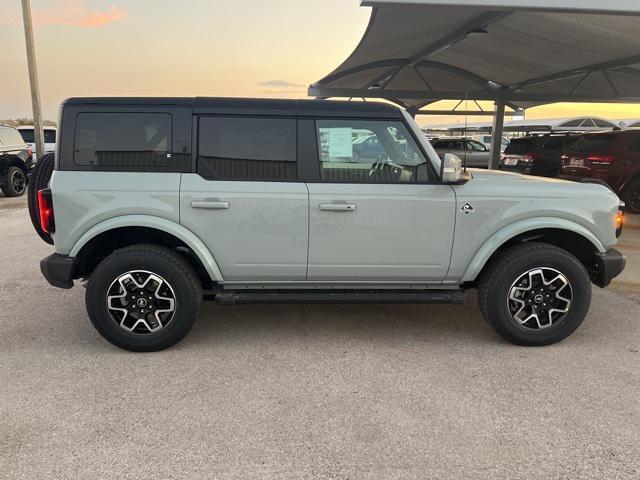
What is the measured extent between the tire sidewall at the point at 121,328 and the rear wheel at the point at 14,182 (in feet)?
35.0

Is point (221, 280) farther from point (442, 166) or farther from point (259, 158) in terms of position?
point (442, 166)

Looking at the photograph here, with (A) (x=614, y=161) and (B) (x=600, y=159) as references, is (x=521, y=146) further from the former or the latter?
(A) (x=614, y=161)

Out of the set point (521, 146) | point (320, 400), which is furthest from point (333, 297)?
point (521, 146)

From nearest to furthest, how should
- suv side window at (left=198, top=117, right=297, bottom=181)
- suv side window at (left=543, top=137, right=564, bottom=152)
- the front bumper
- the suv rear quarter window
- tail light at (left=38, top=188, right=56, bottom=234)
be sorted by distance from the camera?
tail light at (left=38, top=188, right=56, bottom=234) → suv side window at (left=198, top=117, right=297, bottom=181) → the front bumper → suv side window at (left=543, top=137, right=564, bottom=152) → the suv rear quarter window

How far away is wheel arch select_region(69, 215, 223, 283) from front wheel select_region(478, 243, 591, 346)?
2.14m

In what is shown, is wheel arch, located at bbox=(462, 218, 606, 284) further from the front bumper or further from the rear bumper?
the rear bumper

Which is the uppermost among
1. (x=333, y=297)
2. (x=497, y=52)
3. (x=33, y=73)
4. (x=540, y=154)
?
(x=497, y=52)

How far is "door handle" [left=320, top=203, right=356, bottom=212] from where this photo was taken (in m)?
3.47

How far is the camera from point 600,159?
30.8 ft

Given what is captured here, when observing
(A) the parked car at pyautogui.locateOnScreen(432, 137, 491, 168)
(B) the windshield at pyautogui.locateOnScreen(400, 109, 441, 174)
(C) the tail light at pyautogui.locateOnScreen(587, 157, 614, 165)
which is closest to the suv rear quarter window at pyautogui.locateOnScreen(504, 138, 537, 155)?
(C) the tail light at pyautogui.locateOnScreen(587, 157, 614, 165)

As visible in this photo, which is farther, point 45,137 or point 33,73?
point 45,137

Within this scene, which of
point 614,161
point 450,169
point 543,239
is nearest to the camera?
point 450,169

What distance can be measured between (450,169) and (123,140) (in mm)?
2403

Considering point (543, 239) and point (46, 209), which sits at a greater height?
point (46, 209)
